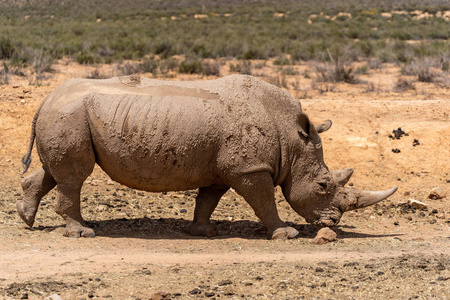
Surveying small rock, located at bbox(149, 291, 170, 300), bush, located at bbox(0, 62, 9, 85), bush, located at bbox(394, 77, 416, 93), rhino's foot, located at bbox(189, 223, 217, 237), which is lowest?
bush, located at bbox(394, 77, 416, 93)

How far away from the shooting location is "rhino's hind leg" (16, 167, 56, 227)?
7750mm

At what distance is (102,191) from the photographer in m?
9.99

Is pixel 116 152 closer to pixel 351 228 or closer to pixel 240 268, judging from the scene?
pixel 240 268

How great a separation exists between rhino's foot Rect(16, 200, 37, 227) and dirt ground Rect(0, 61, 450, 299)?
159mm

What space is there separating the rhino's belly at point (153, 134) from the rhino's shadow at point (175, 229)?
0.99 metres

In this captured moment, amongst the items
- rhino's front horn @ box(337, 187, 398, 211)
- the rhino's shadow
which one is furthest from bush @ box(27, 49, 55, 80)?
rhino's front horn @ box(337, 187, 398, 211)

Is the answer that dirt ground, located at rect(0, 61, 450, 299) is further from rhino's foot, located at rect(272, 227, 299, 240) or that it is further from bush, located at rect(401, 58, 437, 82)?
bush, located at rect(401, 58, 437, 82)

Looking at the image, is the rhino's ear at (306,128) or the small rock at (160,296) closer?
the small rock at (160,296)

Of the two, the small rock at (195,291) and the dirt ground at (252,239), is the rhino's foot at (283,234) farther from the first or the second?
the small rock at (195,291)

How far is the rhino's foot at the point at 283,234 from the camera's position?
7715 mm

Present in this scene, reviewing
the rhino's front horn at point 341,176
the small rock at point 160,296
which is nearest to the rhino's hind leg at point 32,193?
the small rock at point 160,296

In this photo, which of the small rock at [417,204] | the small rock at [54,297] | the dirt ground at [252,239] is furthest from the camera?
the small rock at [417,204]

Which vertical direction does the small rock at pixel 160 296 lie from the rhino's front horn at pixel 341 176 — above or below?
above

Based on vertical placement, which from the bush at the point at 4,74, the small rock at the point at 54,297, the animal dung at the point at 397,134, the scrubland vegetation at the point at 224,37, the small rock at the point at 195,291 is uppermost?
the small rock at the point at 54,297
